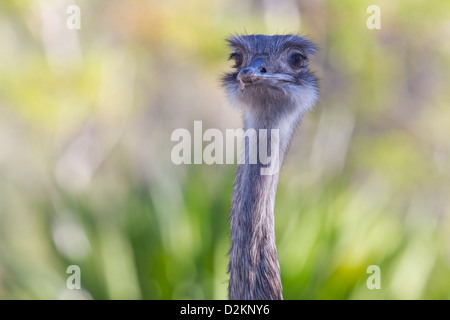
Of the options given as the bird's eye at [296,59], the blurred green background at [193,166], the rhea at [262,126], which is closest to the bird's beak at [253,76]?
the rhea at [262,126]

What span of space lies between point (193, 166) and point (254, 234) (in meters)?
1.77

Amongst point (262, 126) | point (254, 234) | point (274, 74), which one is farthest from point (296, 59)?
point (254, 234)

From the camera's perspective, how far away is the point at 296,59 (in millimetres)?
2330

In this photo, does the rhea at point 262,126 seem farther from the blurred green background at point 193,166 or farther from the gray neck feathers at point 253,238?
the blurred green background at point 193,166

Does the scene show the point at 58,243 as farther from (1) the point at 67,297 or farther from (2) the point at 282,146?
(2) the point at 282,146

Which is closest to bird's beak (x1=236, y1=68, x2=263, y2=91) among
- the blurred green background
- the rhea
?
the rhea

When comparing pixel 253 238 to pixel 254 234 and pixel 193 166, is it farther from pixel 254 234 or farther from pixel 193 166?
pixel 193 166

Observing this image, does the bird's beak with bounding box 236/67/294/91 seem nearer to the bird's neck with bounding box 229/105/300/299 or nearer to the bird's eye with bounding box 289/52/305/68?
the bird's eye with bounding box 289/52/305/68

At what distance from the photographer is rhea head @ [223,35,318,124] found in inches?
87.2

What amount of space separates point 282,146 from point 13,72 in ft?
11.6

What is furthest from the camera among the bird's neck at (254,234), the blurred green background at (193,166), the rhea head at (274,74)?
the blurred green background at (193,166)

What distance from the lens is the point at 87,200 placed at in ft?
12.0

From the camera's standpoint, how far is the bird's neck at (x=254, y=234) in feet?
6.56
